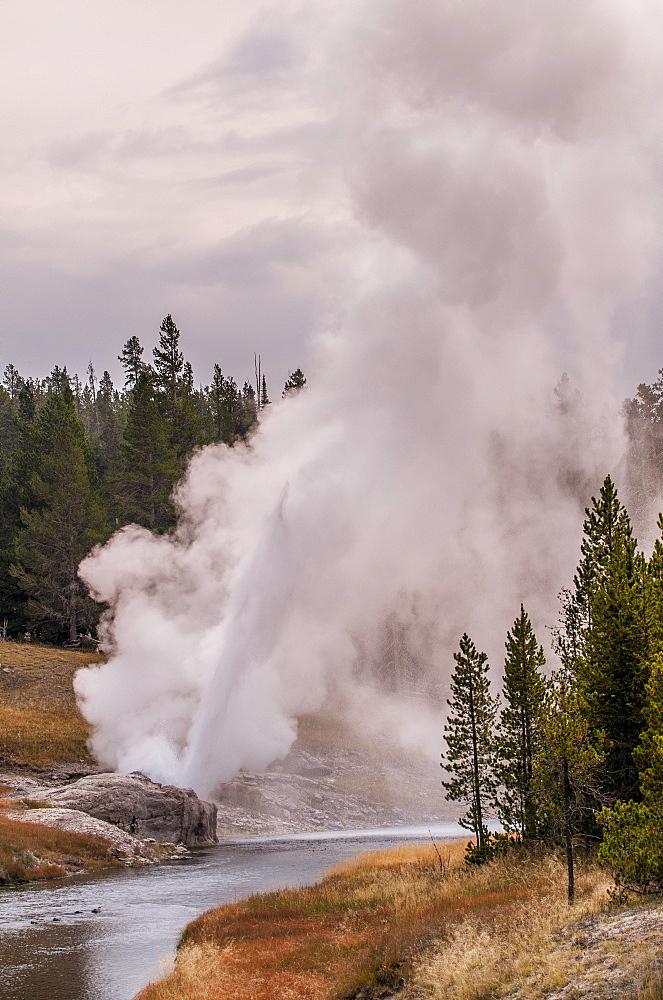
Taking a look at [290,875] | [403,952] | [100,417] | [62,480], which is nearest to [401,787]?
[290,875]

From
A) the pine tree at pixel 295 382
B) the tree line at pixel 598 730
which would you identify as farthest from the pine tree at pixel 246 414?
the tree line at pixel 598 730

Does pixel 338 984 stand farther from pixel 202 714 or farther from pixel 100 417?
pixel 100 417

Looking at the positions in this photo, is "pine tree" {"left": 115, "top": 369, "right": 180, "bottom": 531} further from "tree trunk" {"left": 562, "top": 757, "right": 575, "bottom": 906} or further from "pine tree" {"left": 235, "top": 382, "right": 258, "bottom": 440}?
"tree trunk" {"left": 562, "top": 757, "right": 575, "bottom": 906}

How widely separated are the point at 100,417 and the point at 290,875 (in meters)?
156

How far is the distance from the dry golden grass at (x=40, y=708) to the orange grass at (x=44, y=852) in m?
17.9

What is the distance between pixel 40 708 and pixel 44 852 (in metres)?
32.8

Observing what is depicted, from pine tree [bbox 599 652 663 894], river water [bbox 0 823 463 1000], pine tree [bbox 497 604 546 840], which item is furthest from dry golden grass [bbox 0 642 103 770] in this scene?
pine tree [bbox 599 652 663 894]

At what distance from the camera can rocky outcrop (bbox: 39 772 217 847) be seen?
5312 centimetres

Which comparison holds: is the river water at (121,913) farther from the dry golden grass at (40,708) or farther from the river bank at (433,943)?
the dry golden grass at (40,708)

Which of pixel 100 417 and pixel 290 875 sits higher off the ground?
pixel 100 417

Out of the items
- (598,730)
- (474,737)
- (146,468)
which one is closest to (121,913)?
(474,737)

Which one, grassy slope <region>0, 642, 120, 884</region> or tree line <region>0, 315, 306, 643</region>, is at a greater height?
tree line <region>0, 315, 306, 643</region>

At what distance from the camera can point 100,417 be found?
619ft

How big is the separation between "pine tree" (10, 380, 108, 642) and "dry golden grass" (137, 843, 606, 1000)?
63348mm
